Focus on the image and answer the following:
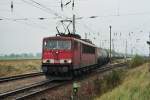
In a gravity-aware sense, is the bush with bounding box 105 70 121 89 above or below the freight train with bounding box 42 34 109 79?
below

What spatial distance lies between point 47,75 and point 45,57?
1349mm

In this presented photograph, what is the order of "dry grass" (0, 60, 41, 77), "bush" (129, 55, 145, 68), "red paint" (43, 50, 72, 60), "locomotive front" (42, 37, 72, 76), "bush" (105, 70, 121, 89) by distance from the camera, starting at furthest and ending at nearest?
"bush" (129, 55, 145, 68)
"dry grass" (0, 60, 41, 77)
"red paint" (43, 50, 72, 60)
"locomotive front" (42, 37, 72, 76)
"bush" (105, 70, 121, 89)

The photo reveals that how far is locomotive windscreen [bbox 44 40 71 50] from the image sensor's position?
26875mm

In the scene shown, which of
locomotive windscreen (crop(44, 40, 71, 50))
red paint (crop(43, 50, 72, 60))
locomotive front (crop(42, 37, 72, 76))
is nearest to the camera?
locomotive front (crop(42, 37, 72, 76))

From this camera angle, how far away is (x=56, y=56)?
2662 centimetres

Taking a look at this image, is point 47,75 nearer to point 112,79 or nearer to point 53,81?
point 53,81

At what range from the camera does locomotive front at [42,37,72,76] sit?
26.2 metres

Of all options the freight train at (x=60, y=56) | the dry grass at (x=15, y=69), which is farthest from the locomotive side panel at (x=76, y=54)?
the dry grass at (x=15, y=69)

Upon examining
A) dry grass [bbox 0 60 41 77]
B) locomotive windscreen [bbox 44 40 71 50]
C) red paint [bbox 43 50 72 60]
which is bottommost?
dry grass [bbox 0 60 41 77]

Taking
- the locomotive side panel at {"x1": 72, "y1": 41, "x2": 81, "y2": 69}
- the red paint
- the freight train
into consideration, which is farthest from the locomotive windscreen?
the locomotive side panel at {"x1": 72, "y1": 41, "x2": 81, "y2": 69}

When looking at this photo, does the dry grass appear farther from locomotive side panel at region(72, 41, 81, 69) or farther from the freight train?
the freight train

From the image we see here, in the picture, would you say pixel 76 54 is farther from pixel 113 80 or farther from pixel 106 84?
pixel 106 84

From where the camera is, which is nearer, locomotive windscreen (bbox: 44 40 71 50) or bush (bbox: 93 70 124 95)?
bush (bbox: 93 70 124 95)

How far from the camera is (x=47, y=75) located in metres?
27.5
